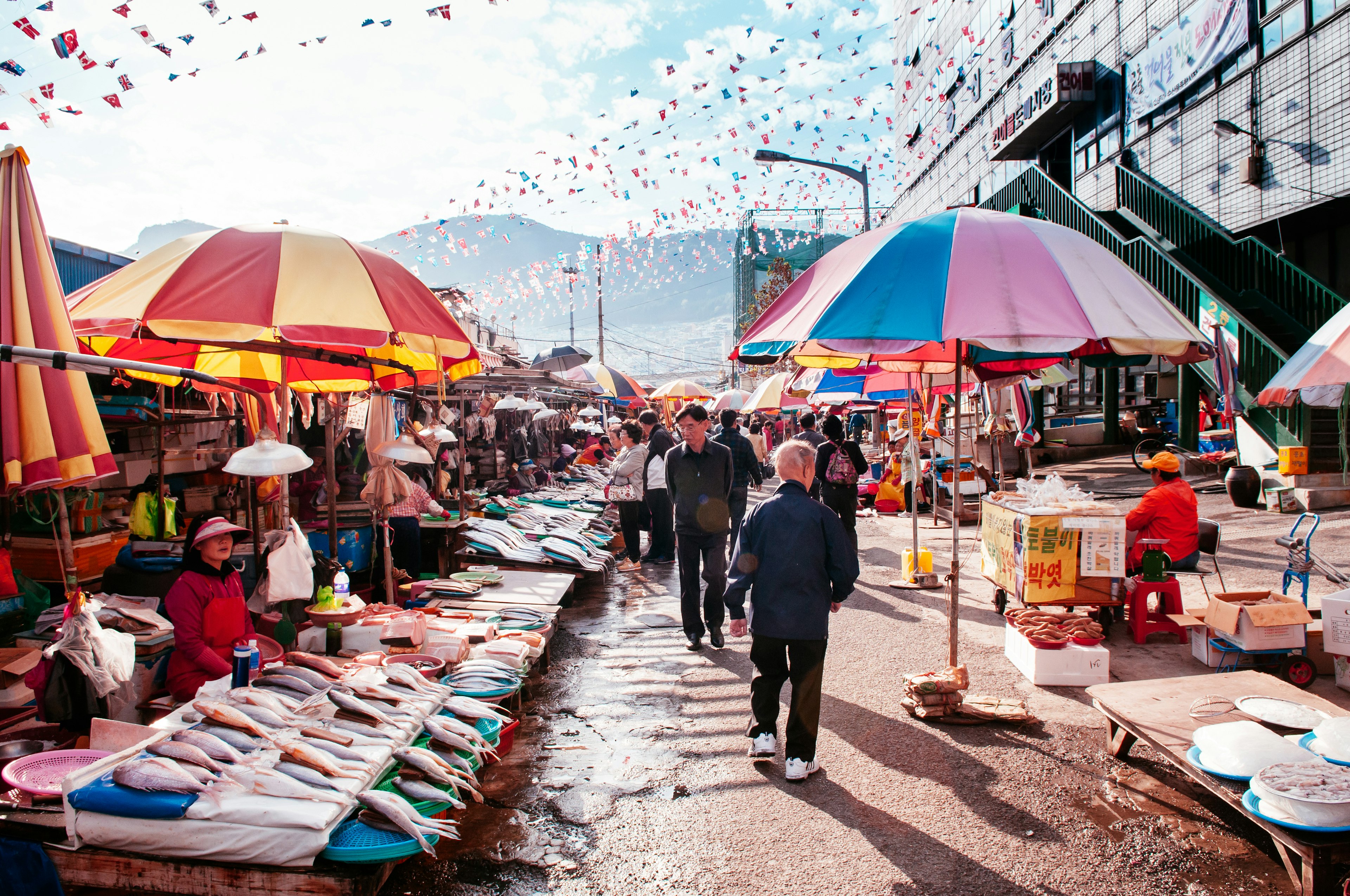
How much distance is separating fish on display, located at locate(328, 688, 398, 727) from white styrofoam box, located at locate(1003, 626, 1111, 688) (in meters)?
4.57

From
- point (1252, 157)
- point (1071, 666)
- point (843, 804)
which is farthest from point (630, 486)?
point (1252, 157)

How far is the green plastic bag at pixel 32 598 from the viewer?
233 inches

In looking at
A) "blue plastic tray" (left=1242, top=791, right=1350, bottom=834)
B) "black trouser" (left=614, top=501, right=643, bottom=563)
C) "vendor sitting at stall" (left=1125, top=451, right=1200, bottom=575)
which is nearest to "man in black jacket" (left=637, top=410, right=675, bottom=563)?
"black trouser" (left=614, top=501, right=643, bottom=563)

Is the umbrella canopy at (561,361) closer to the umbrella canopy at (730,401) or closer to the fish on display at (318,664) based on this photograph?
the umbrella canopy at (730,401)

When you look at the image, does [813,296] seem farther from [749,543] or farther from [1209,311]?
[1209,311]

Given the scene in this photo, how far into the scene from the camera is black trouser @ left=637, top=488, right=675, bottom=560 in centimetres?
1025

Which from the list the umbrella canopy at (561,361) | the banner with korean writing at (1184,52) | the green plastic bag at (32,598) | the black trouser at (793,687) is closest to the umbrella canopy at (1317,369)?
the black trouser at (793,687)

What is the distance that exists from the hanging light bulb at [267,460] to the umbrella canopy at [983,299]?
9.34 feet

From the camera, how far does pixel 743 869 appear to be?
349 centimetres

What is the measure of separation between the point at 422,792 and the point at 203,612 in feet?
6.67

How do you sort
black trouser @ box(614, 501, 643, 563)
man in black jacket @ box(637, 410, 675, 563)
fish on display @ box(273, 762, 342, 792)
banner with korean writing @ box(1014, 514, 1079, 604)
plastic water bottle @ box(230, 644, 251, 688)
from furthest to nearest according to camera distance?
black trouser @ box(614, 501, 643, 563)
man in black jacket @ box(637, 410, 675, 563)
banner with korean writing @ box(1014, 514, 1079, 604)
plastic water bottle @ box(230, 644, 251, 688)
fish on display @ box(273, 762, 342, 792)

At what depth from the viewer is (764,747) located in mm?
4559

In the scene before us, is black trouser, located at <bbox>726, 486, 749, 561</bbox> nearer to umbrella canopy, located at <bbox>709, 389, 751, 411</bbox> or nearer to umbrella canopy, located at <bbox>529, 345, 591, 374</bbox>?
umbrella canopy, located at <bbox>529, 345, 591, 374</bbox>

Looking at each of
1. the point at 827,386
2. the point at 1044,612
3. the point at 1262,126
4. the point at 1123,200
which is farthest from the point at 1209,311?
the point at 1044,612
